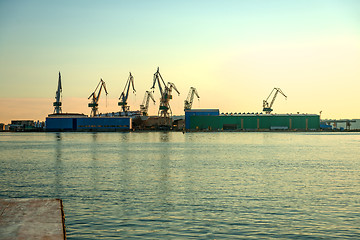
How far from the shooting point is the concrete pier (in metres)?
15.2

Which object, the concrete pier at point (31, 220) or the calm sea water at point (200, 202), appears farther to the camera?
the calm sea water at point (200, 202)

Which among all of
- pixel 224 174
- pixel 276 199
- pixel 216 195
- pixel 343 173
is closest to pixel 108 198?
pixel 216 195

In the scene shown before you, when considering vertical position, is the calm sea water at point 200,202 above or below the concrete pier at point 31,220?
below

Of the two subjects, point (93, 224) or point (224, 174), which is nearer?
point (93, 224)

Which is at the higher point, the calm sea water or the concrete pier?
the concrete pier

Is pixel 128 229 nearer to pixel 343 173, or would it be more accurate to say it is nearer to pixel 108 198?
pixel 108 198

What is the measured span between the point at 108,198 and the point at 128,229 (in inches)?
322

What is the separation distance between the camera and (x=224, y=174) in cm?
4153

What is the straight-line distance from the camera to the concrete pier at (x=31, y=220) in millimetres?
15241

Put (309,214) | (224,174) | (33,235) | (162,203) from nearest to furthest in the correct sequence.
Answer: (33,235)
(309,214)
(162,203)
(224,174)

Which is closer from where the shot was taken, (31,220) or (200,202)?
(31,220)

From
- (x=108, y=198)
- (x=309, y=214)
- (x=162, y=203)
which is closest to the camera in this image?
(x=309, y=214)

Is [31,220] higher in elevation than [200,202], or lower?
higher

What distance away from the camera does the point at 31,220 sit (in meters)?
17.2
